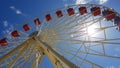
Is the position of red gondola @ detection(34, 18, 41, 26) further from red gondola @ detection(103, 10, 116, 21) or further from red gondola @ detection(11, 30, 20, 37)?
red gondola @ detection(103, 10, 116, 21)

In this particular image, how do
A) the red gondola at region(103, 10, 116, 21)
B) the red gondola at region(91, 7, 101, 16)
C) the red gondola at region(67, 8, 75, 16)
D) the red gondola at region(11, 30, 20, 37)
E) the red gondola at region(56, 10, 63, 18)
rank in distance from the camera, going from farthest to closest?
1. the red gondola at region(56, 10, 63, 18)
2. the red gondola at region(67, 8, 75, 16)
3. the red gondola at region(11, 30, 20, 37)
4. the red gondola at region(91, 7, 101, 16)
5. the red gondola at region(103, 10, 116, 21)

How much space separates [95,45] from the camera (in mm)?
16750

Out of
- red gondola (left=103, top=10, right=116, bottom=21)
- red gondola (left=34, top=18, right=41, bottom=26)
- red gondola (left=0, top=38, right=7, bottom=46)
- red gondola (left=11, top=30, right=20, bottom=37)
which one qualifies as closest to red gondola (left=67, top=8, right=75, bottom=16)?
red gondola (left=103, top=10, right=116, bottom=21)

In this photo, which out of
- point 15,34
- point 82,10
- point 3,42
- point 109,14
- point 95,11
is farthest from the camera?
point 82,10

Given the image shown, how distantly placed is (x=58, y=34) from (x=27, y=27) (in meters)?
4.34

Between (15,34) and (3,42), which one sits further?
(15,34)

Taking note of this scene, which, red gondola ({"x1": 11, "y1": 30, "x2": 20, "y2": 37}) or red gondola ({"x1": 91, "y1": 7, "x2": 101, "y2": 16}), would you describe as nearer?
red gondola ({"x1": 91, "y1": 7, "x2": 101, "y2": 16})

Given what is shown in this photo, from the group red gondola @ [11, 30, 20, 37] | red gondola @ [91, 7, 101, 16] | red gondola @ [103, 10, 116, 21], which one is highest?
red gondola @ [91, 7, 101, 16]

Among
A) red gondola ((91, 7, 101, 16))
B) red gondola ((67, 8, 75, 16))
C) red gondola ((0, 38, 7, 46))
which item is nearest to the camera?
red gondola ((0, 38, 7, 46))

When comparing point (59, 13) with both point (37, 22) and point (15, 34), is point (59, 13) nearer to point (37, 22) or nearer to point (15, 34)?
point (37, 22)

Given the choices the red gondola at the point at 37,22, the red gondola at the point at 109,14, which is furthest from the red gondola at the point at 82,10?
the red gondola at the point at 37,22

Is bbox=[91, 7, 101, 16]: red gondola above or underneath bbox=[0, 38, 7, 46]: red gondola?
above

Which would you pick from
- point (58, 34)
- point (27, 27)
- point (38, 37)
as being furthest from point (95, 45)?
point (27, 27)

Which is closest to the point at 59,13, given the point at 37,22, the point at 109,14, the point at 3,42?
the point at 37,22
